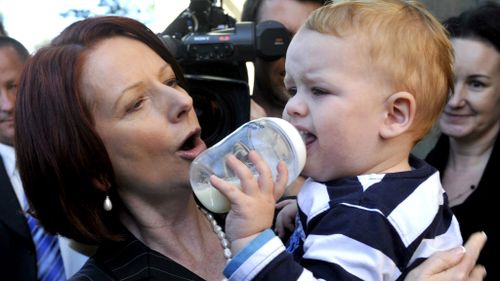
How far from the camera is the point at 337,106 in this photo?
1.32 meters

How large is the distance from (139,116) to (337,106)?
21.0 inches

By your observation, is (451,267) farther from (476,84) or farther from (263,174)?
(476,84)

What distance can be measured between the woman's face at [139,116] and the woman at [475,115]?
150 centimetres

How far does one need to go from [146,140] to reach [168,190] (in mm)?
149

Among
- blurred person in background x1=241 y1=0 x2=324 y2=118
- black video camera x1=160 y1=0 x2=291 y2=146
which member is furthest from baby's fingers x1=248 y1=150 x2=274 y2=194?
blurred person in background x1=241 y1=0 x2=324 y2=118

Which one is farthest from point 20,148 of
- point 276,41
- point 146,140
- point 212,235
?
point 276,41

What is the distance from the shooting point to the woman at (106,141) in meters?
1.57

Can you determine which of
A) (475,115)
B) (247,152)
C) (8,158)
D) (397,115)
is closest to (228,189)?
(247,152)

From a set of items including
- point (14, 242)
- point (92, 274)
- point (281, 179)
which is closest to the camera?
point (281, 179)

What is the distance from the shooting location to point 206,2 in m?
2.55

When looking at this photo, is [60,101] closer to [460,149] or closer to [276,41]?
[276,41]

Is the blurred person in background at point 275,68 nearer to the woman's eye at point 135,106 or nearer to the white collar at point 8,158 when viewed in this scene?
the woman's eye at point 135,106

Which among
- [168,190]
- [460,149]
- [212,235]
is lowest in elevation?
[460,149]

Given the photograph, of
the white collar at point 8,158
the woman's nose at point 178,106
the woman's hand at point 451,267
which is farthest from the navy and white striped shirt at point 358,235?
the white collar at point 8,158
